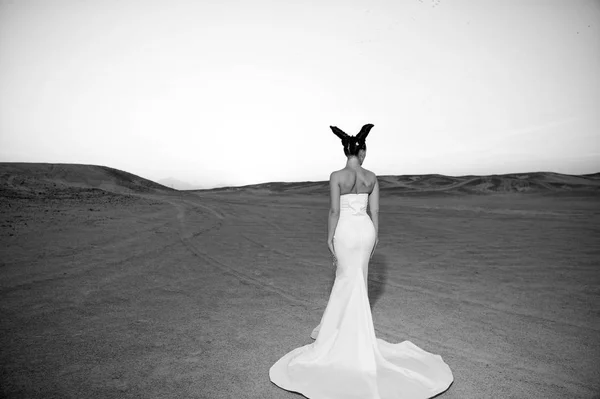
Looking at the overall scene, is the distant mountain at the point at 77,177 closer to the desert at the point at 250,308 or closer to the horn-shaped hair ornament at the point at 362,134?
the desert at the point at 250,308

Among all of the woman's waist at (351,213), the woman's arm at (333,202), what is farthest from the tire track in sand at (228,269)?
the woman's waist at (351,213)

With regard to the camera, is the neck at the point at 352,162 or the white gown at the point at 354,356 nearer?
the white gown at the point at 354,356

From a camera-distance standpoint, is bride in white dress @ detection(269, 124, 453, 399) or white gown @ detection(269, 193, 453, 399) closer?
white gown @ detection(269, 193, 453, 399)

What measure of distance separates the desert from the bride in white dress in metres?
0.28

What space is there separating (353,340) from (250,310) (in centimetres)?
241

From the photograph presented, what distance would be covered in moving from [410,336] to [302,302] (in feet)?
6.87

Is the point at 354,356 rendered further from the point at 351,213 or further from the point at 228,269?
the point at 228,269

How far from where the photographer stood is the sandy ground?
13.0 ft

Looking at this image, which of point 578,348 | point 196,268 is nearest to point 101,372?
point 196,268

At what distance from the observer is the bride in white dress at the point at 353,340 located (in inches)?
152

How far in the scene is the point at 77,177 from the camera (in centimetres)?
4497

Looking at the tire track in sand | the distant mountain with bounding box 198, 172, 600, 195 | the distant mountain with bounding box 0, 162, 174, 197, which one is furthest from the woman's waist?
the distant mountain with bounding box 198, 172, 600, 195

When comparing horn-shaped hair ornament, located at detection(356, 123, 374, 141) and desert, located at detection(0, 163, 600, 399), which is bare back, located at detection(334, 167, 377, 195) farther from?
desert, located at detection(0, 163, 600, 399)

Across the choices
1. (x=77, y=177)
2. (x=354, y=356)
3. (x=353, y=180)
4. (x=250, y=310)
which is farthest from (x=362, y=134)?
(x=77, y=177)
